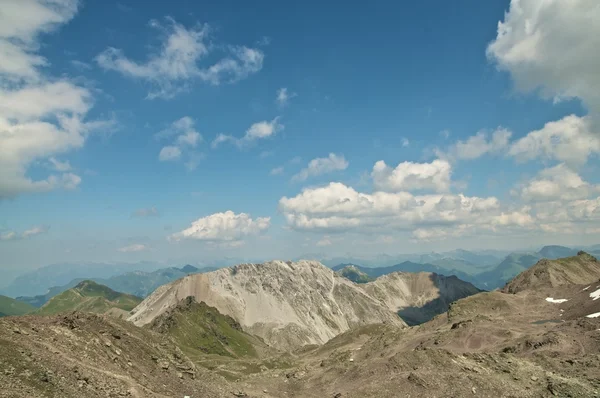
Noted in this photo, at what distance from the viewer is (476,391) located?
51594mm

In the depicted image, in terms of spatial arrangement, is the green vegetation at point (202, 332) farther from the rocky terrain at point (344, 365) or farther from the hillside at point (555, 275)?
the hillside at point (555, 275)

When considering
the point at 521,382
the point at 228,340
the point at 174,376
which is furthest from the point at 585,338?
the point at 228,340

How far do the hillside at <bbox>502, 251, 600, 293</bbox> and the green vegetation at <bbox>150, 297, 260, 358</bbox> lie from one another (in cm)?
13027

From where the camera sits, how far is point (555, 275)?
582 ft

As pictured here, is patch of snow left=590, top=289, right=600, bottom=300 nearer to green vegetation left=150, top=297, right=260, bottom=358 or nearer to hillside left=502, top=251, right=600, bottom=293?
hillside left=502, top=251, right=600, bottom=293

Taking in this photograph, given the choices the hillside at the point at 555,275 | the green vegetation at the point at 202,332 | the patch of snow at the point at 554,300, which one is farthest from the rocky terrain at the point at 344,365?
the hillside at the point at 555,275

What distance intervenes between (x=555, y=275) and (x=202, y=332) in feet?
536

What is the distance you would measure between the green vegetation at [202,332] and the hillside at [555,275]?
130 meters

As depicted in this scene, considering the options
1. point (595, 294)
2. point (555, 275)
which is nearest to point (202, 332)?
point (595, 294)

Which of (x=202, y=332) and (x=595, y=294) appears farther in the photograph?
(x=202, y=332)

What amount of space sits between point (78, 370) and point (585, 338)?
8986cm

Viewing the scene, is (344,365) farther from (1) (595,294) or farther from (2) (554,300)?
(2) (554,300)

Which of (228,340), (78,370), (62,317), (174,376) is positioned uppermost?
(62,317)

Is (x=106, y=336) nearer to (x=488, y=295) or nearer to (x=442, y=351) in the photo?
(x=442, y=351)
